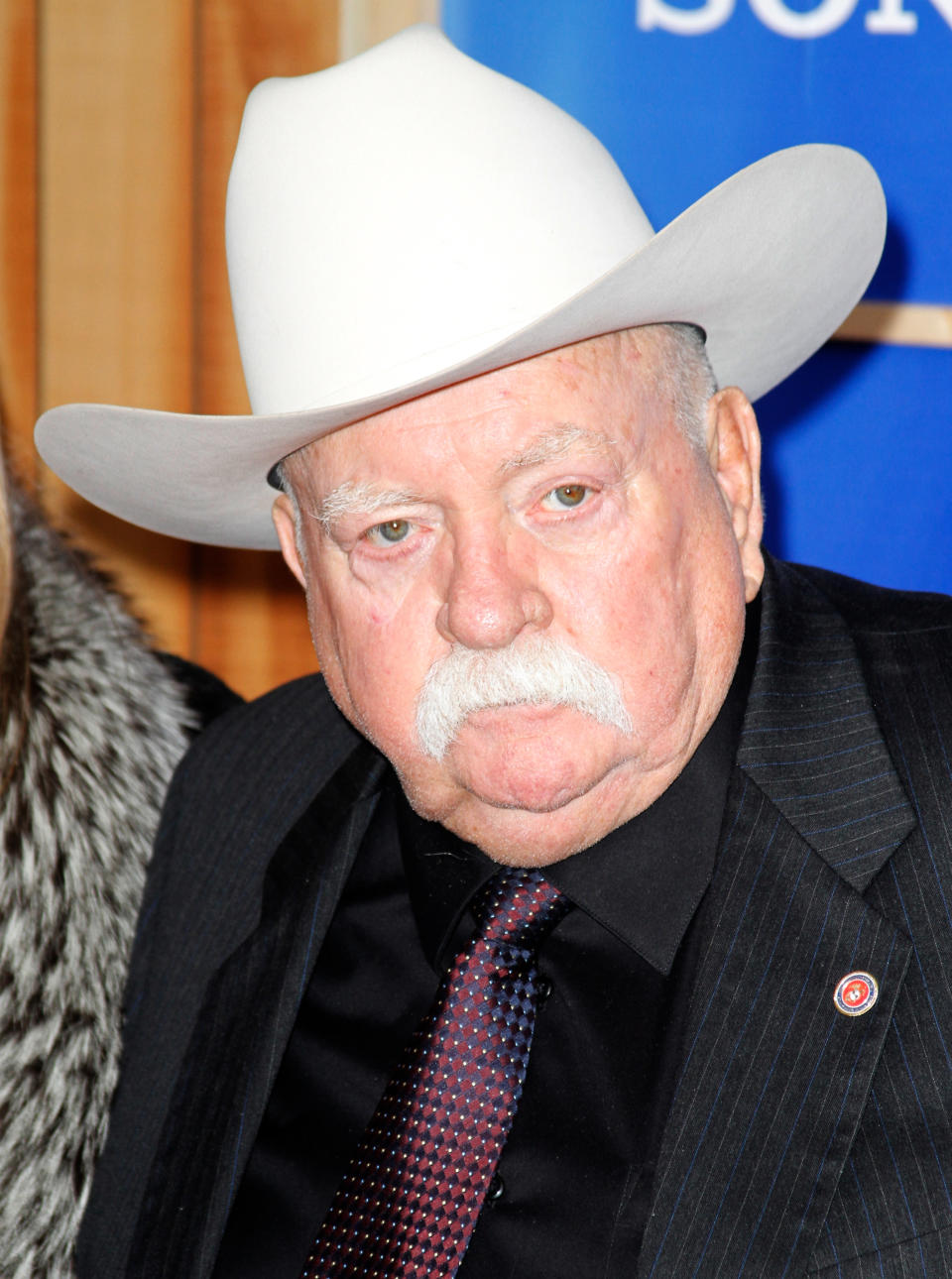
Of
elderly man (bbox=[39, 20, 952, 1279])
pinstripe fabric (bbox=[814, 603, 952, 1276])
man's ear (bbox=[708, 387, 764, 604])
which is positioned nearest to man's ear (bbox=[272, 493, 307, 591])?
elderly man (bbox=[39, 20, 952, 1279])

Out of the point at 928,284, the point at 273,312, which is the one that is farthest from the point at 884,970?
the point at 928,284

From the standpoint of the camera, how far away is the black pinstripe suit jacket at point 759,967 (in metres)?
1.29

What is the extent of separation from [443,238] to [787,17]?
91cm

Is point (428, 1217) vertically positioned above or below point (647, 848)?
below

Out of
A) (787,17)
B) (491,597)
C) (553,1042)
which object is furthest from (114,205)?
(553,1042)

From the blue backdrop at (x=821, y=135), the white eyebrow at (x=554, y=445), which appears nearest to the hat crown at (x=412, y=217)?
the white eyebrow at (x=554, y=445)

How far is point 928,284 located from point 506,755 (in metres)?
1.11

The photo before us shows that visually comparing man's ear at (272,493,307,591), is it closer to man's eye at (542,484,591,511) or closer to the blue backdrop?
man's eye at (542,484,591,511)

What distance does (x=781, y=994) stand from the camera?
1.37m

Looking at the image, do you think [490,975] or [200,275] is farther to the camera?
[200,275]

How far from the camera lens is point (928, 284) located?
2.05 m

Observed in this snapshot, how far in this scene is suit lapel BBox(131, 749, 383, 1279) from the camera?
1.62 metres

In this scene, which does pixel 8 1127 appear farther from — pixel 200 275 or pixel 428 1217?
pixel 200 275

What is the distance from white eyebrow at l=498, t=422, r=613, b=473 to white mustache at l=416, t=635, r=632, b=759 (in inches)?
7.0
